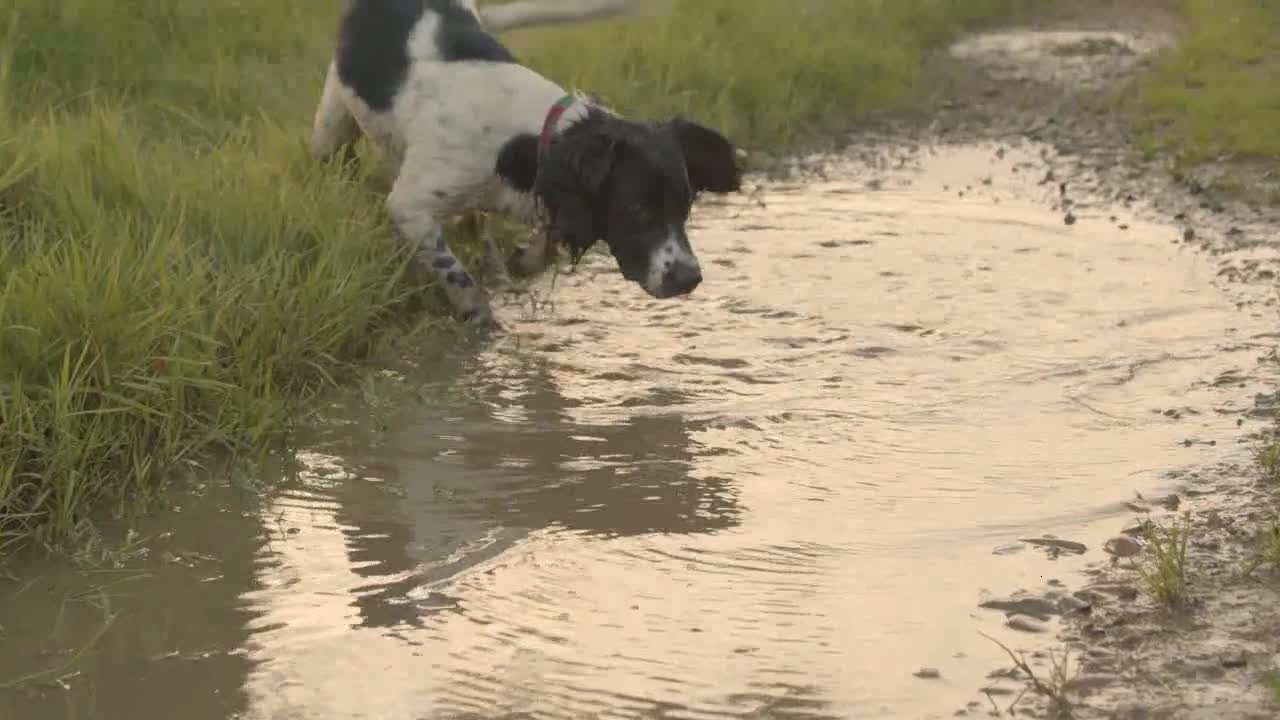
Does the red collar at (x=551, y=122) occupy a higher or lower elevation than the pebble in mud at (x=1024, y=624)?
higher

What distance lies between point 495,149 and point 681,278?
0.82 metres

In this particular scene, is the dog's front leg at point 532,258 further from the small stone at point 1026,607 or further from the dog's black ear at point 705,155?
the small stone at point 1026,607

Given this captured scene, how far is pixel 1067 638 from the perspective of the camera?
3.04 meters

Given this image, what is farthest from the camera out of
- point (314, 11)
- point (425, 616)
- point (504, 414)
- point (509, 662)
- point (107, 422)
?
point (314, 11)

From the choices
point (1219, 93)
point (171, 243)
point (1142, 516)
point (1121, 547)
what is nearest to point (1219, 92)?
point (1219, 93)

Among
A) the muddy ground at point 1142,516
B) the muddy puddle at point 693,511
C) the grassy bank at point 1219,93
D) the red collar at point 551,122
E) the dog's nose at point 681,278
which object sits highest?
the red collar at point 551,122

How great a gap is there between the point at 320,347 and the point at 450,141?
3.26 feet

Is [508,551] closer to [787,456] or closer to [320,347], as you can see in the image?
[787,456]

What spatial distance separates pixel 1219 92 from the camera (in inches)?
350

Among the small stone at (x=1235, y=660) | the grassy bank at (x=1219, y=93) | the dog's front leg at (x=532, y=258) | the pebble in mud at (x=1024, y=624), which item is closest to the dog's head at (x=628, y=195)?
the dog's front leg at (x=532, y=258)

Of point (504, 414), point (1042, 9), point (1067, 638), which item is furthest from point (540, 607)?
point (1042, 9)

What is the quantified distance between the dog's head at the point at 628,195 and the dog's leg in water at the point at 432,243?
0.42 m

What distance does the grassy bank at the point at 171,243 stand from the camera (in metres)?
3.79

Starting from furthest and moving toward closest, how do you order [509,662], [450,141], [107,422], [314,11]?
[314,11] < [450,141] < [107,422] < [509,662]
